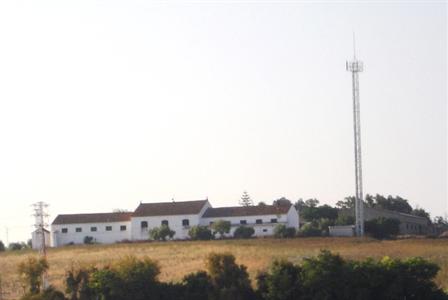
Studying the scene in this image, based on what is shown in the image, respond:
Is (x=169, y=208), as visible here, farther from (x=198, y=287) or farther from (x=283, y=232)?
(x=198, y=287)

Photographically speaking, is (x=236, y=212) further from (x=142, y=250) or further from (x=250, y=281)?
(x=250, y=281)

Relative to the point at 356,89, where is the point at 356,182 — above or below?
below

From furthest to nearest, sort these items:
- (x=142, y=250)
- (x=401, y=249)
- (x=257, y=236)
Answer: (x=257, y=236) → (x=142, y=250) → (x=401, y=249)

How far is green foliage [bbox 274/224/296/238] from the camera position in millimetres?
84188

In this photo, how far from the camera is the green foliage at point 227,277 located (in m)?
43.3

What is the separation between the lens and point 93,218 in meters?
97.6

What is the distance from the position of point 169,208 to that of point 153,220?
7.21 feet

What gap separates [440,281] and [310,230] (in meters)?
37.0

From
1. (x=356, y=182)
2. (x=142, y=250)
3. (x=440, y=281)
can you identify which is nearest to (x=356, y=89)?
Answer: (x=356, y=182)

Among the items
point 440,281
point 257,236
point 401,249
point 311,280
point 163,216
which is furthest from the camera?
point 163,216

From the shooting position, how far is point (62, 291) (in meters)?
47.4

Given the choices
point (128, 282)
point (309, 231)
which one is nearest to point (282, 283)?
point (128, 282)

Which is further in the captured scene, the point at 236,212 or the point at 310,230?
the point at 236,212

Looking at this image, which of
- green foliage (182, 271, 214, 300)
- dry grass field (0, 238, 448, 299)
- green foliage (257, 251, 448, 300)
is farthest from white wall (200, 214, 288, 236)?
green foliage (257, 251, 448, 300)
